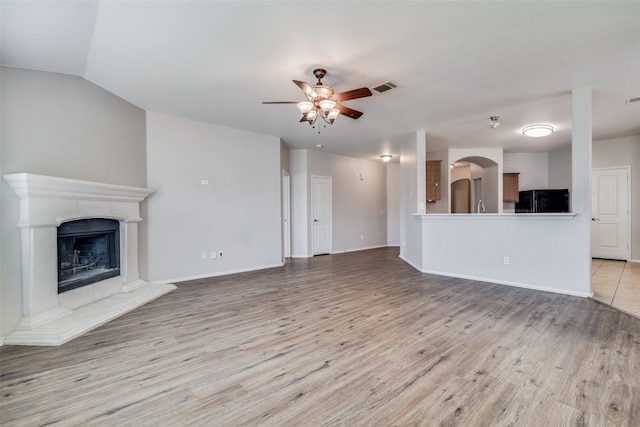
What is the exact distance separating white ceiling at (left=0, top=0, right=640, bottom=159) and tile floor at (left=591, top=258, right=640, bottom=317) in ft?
8.73

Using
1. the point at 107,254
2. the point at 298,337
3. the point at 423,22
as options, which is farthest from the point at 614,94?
the point at 107,254

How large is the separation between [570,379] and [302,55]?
3421 millimetres

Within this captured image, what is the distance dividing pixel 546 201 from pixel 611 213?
1180mm

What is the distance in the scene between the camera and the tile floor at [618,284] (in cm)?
355

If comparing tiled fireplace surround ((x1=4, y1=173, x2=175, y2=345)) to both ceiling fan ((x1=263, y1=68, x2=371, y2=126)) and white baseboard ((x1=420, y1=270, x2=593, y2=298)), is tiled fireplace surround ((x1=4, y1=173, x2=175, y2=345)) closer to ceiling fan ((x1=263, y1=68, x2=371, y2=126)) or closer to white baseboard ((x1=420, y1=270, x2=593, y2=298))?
ceiling fan ((x1=263, y1=68, x2=371, y2=126))

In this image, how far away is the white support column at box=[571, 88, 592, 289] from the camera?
12.3ft

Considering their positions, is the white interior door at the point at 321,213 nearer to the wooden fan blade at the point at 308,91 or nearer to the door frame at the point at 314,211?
the door frame at the point at 314,211

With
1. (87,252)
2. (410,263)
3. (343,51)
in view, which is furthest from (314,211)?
(343,51)

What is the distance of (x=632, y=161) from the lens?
6.14 meters

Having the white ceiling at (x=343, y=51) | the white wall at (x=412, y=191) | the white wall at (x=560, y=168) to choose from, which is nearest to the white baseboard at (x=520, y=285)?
the white wall at (x=412, y=191)

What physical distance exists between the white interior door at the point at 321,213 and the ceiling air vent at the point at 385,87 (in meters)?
4.02

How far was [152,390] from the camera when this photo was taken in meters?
1.96

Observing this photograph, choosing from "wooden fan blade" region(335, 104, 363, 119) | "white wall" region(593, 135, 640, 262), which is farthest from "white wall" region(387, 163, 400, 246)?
"wooden fan blade" region(335, 104, 363, 119)

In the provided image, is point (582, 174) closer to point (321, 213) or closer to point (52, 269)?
point (321, 213)
